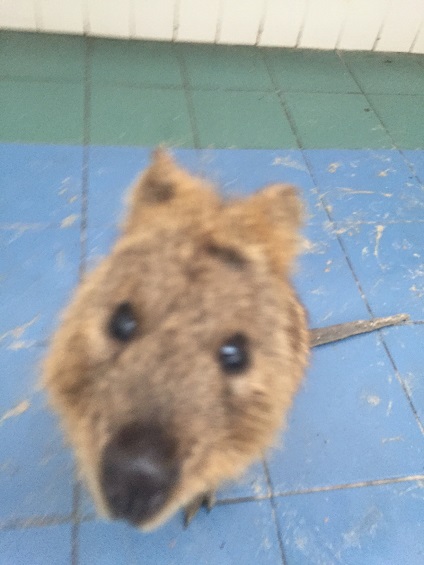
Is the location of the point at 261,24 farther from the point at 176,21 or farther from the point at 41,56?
the point at 41,56

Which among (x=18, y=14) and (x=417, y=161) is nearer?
(x=417, y=161)

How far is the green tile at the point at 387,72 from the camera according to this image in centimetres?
290

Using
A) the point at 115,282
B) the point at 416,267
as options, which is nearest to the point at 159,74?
the point at 416,267

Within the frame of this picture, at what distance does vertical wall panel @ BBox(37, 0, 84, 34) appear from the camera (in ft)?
8.82

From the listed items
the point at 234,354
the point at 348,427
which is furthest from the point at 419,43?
the point at 234,354

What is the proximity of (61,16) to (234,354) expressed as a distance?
256 centimetres

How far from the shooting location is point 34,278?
71.0 inches

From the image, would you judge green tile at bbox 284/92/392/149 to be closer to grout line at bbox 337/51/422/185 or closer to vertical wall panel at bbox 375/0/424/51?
grout line at bbox 337/51/422/185

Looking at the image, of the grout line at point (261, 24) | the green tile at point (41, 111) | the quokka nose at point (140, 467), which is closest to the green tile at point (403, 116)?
the grout line at point (261, 24)

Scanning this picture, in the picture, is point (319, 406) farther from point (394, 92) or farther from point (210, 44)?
point (210, 44)

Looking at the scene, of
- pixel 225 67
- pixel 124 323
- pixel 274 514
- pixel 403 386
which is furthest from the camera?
pixel 225 67

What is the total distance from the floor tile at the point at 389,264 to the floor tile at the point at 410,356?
8cm

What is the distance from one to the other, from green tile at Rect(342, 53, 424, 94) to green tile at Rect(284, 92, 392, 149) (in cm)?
19

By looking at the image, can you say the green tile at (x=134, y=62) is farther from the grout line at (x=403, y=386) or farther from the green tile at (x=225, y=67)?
the grout line at (x=403, y=386)
